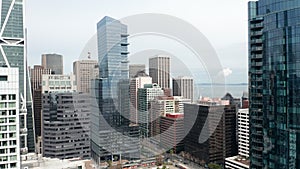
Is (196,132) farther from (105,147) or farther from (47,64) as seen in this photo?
(47,64)

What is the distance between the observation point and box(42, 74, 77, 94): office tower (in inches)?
327

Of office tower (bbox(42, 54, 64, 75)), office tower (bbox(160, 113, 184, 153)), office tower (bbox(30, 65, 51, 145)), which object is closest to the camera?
office tower (bbox(160, 113, 184, 153))

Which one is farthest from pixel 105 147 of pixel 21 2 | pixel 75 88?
pixel 21 2

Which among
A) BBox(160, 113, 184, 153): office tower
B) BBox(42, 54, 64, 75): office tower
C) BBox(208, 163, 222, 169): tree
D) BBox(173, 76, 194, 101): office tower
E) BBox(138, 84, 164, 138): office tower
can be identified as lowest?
BBox(208, 163, 222, 169): tree

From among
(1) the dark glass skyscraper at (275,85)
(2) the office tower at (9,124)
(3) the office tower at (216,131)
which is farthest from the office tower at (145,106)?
(2) the office tower at (9,124)

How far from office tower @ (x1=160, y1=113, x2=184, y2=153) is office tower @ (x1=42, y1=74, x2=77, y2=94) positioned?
2577mm

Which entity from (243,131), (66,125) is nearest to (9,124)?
(66,125)

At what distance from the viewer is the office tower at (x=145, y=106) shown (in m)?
6.43

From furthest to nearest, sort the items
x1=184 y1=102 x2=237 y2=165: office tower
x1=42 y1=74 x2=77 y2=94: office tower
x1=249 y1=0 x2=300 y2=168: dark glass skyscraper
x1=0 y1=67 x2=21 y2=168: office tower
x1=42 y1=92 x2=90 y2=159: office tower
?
x1=42 y1=74 x2=77 y2=94: office tower → x1=42 y1=92 x2=90 y2=159: office tower → x1=184 y1=102 x2=237 y2=165: office tower → x1=249 y1=0 x2=300 y2=168: dark glass skyscraper → x1=0 y1=67 x2=21 y2=168: office tower

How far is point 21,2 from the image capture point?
9.48 metres

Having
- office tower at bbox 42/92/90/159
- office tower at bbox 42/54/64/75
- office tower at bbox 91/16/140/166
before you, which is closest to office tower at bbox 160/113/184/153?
office tower at bbox 91/16/140/166

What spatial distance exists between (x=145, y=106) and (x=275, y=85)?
151 inches

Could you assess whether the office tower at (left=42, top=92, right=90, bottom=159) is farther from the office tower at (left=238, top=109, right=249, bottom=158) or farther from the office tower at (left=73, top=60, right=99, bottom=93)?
the office tower at (left=238, top=109, right=249, bottom=158)

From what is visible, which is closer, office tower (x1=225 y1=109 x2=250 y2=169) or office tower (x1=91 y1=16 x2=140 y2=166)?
office tower (x1=225 y1=109 x2=250 y2=169)
